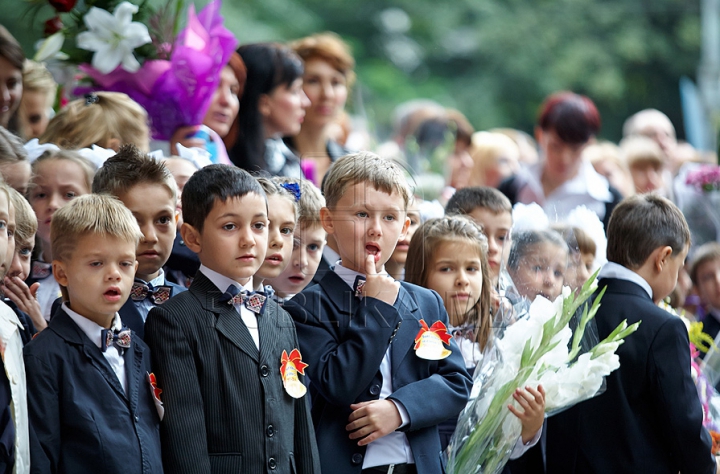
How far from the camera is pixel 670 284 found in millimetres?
4129

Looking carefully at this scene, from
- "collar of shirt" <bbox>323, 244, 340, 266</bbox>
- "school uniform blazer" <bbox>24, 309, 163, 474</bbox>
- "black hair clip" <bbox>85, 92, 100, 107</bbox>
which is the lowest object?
"school uniform blazer" <bbox>24, 309, 163, 474</bbox>

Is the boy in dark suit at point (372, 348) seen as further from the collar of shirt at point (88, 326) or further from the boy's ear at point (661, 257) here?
the boy's ear at point (661, 257)

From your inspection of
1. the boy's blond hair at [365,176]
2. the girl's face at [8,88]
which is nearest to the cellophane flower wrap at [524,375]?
the boy's blond hair at [365,176]

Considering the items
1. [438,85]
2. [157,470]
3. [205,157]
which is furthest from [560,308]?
[438,85]

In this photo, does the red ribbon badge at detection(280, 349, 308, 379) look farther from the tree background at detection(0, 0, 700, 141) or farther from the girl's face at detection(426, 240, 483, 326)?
the tree background at detection(0, 0, 700, 141)

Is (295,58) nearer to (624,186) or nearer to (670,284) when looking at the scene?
(670,284)

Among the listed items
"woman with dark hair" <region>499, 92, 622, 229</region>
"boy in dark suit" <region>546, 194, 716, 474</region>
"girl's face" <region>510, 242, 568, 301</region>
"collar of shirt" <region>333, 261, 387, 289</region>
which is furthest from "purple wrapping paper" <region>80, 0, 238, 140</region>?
"woman with dark hair" <region>499, 92, 622, 229</region>

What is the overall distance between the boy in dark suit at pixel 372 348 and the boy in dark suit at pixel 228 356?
0.47 feet

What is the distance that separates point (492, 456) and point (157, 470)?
1254 mm

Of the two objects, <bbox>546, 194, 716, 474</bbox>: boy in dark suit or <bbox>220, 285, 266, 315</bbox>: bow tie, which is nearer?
<bbox>220, 285, 266, 315</bbox>: bow tie

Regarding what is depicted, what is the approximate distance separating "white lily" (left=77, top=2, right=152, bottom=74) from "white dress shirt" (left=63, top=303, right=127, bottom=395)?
6.79 feet

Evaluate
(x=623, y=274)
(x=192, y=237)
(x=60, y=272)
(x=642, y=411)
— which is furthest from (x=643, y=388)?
(x=60, y=272)

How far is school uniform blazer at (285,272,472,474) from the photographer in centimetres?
331

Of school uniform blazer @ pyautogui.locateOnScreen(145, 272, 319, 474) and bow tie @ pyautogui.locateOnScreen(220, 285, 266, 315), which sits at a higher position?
bow tie @ pyautogui.locateOnScreen(220, 285, 266, 315)
